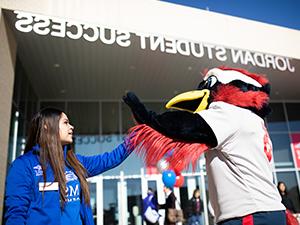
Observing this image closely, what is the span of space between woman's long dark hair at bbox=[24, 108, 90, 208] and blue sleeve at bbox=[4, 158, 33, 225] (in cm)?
12

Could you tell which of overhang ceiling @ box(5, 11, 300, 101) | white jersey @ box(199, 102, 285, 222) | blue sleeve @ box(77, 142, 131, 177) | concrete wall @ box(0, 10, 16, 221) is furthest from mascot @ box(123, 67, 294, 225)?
overhang ceiling @ box(5, 11, 300, 101)

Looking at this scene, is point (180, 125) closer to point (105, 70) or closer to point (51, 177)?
point (51, 177)

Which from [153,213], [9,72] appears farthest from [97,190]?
[9,72]

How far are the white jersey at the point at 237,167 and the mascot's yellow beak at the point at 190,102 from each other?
0.08 meters

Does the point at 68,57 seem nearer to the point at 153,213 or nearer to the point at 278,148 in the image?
the point at 153,213

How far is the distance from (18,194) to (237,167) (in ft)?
3.94

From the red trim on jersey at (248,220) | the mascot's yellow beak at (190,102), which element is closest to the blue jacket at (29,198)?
the mascot's yellow beak at (190,102)

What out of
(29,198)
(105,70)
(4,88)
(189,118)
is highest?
(105,70)

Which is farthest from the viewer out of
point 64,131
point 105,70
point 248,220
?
point 105,70

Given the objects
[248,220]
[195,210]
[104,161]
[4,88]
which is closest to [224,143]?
[248,220]

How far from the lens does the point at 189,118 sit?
5.25ft

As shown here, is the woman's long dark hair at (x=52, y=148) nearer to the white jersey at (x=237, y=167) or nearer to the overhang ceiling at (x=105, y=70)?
the white jersey at (x=237, y=167)

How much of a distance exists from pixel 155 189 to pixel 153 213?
111 inches

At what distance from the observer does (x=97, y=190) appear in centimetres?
1020
